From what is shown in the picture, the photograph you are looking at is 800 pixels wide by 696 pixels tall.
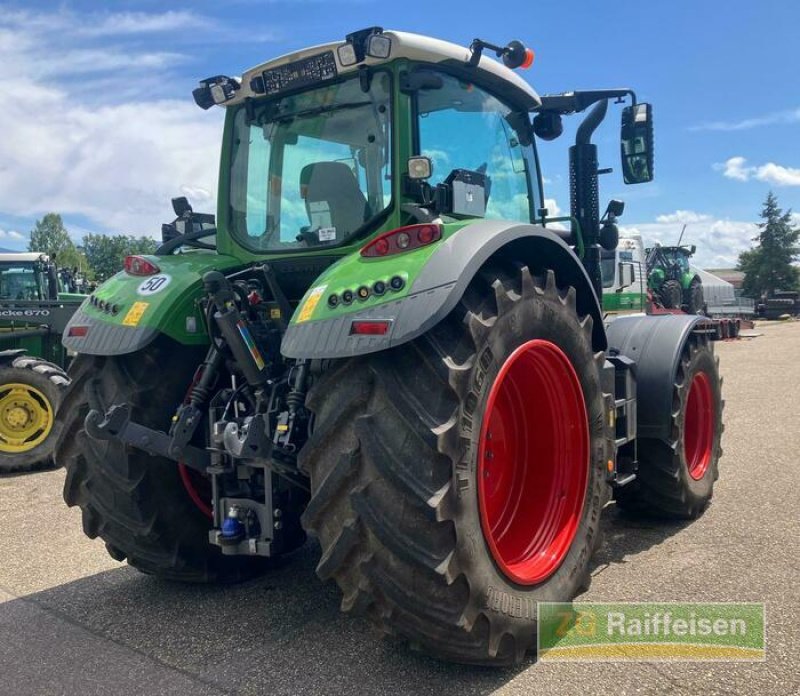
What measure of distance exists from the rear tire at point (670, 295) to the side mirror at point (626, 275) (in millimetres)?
4538

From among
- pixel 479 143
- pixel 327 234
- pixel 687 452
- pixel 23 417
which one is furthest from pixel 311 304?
pixel 23 417

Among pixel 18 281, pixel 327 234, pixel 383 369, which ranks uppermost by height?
pixel 327 234

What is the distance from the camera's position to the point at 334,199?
3.56 m

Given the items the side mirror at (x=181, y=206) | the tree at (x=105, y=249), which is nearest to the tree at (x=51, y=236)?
the tree at (x=105, y=249)

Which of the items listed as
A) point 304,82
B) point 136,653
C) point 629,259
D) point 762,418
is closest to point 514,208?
point 304,82

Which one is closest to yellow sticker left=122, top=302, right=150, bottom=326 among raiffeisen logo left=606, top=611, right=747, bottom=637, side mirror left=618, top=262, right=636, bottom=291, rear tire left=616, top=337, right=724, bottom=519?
raiffeisen logo left=606, top=611, right=747, bottom=637

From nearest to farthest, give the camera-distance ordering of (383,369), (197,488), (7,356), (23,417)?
(383,369) → (197,488) → (23,417) → (7,356)

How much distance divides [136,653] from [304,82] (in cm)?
271

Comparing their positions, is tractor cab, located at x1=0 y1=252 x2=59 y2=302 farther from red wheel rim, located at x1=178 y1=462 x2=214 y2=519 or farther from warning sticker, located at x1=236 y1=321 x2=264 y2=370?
warning sticker, located at x1=236 y1=321 x2=264 y2=370

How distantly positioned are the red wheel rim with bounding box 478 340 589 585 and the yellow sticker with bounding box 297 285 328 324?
3.22 ft

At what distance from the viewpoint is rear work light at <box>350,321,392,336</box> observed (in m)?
2.46

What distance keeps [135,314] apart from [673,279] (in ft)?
69.4

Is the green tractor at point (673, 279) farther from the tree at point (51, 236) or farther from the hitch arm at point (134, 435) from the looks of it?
the tree at point (51, 236)

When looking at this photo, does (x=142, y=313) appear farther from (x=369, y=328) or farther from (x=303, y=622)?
(x=303, y=622)
